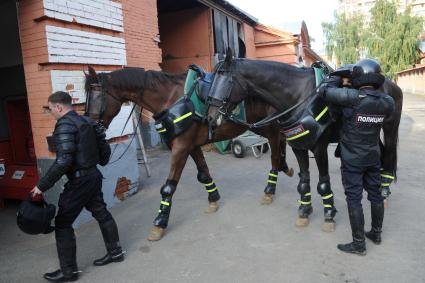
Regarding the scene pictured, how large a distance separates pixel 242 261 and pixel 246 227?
33.9 inches

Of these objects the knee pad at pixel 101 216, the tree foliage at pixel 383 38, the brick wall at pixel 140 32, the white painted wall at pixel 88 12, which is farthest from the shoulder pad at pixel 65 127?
the tree foliage at pixel 383 38

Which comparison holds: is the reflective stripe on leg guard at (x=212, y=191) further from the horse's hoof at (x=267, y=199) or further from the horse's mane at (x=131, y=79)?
the horse's mane at (x=131, y=79)

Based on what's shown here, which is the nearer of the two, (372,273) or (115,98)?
(372,273)

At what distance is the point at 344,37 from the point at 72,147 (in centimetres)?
4588

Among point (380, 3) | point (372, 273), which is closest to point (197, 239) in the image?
point (372, 273)

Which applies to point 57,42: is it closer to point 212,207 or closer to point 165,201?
point 165,201

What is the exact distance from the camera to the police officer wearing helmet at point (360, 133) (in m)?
3.20

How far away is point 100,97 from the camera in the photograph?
4.09 m

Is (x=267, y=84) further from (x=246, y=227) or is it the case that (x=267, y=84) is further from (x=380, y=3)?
(x=380, y=3)

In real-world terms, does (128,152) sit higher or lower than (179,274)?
higher

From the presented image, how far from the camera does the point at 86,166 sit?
Answer: 323 centimetres

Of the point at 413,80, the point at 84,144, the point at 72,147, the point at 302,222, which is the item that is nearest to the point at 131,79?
the point at 84,144

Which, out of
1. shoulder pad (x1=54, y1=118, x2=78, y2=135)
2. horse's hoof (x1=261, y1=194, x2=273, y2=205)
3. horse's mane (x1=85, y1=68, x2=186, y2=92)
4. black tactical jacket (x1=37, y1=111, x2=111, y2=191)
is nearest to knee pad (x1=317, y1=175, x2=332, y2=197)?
horse's hoof (x1=261, y1=194, x2=273, y2=205)

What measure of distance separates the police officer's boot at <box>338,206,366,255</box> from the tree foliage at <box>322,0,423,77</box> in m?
39.8
